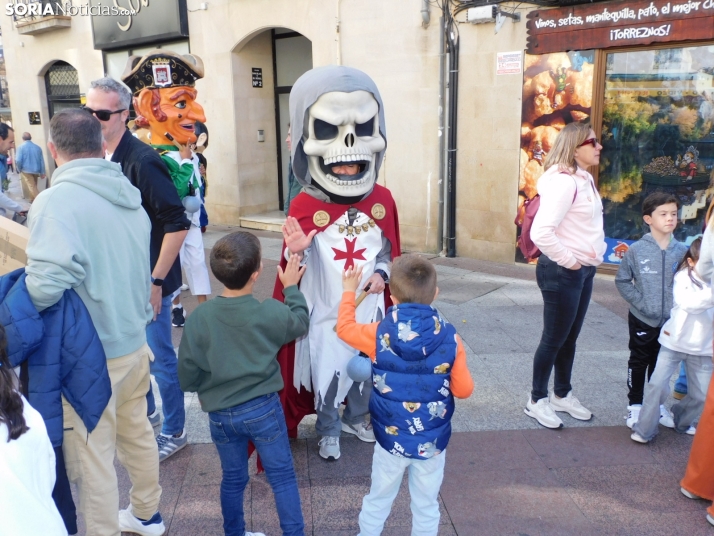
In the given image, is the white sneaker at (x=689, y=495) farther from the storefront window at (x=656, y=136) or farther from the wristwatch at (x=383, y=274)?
the storefront window at (x=656, y=136)

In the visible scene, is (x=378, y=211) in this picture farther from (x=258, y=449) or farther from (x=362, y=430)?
(x=258, y=449)

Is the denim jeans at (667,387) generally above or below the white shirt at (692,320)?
below

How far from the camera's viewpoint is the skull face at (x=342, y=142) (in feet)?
10.5

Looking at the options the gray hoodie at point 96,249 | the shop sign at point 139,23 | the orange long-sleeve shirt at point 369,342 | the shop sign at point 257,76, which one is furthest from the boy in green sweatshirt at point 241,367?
the shop sign at point 139,23

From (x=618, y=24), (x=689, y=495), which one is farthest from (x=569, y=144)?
(x=618, y=24)

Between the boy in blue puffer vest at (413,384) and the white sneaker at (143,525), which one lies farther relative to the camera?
the white sneaker at (143,525)

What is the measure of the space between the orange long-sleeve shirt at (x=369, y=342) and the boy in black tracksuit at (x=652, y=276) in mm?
1658

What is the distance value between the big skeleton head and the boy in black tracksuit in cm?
159

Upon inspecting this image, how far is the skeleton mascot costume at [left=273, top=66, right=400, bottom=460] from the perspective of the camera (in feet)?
10.6

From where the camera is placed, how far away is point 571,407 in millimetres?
3941

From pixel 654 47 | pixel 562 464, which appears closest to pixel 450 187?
pixel 654 47

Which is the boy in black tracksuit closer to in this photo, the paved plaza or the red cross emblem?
the paved plaza

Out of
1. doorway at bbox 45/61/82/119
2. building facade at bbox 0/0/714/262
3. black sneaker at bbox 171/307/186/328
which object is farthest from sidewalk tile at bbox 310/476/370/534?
doorway at bbox 45/61/82/119

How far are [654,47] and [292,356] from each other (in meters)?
5.65
